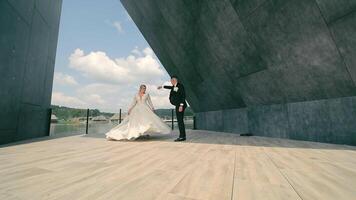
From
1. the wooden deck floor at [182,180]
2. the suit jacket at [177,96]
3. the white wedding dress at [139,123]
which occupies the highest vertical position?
the suit jacket at [177,96]

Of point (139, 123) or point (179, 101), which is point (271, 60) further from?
point (139, 123)

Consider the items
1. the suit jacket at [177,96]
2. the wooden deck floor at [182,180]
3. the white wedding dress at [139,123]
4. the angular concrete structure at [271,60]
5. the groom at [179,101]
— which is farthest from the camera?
the white wedding dress at [139,123]

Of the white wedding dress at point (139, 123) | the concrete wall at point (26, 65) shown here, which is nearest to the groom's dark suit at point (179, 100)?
the white wedding dress at point (139, 123)

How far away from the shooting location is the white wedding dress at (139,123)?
727 cm

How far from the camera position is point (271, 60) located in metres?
6.35

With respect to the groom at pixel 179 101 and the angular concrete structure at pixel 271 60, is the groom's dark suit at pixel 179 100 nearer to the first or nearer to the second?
the groom at pixel 179 101

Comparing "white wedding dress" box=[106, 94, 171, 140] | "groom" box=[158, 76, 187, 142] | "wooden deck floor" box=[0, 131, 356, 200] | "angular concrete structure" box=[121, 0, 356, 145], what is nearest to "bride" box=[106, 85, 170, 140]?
"white wedding dress" box=[106, 94, 171, 140]

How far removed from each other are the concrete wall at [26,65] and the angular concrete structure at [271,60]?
495 centimetres

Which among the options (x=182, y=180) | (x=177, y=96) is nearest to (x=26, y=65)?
(x=177, y=96)

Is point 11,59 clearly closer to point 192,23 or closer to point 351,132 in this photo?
point 192,23

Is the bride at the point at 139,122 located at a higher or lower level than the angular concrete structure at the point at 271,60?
lower

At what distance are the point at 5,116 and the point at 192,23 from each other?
7635 millimetres

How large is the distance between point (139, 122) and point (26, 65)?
418 centimetres

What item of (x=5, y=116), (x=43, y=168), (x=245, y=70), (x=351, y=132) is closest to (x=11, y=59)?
(x=5, y=116)
